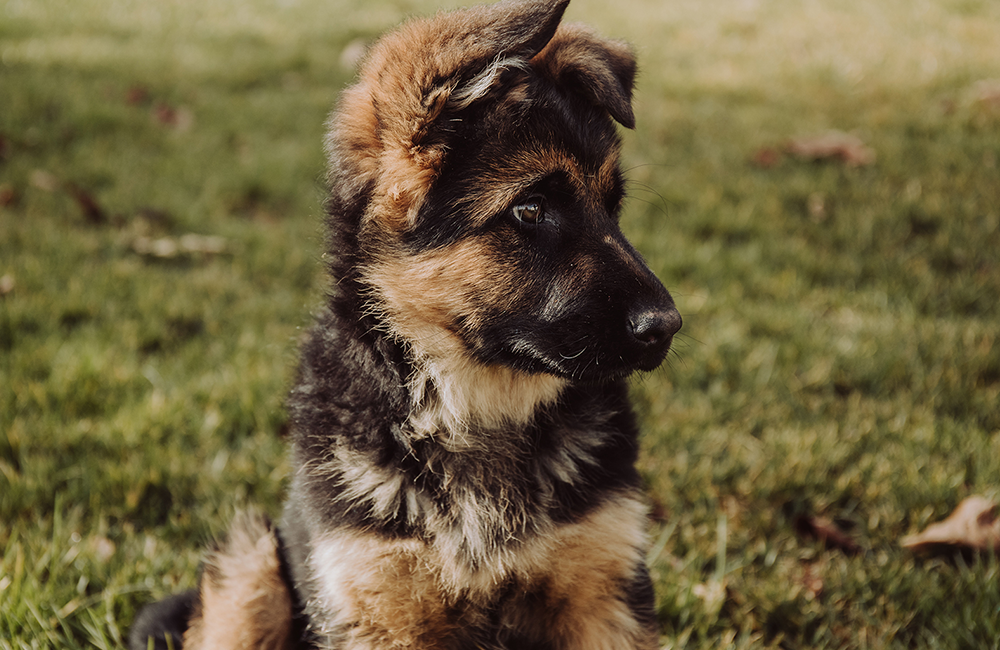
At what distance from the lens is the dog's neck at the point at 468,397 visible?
2506mm

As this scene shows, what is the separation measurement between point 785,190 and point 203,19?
8.80 m

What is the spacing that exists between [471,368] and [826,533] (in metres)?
1.93

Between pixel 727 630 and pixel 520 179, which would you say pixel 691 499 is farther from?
pixel 520 179

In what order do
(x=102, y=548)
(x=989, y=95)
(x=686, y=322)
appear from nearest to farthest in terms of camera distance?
1. (x=102, y=548)
2. (x=686, y=322)
3. (x=989, y=95)

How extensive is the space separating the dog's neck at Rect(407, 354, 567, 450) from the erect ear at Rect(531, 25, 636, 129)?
0.94 metres

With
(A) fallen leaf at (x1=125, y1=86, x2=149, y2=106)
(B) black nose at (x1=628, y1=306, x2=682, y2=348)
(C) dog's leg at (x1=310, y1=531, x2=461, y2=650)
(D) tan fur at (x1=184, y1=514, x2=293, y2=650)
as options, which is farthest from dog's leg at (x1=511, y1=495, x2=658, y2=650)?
(A) fallen leaf at (x1=125, y1=86, x2=149, y2=106)

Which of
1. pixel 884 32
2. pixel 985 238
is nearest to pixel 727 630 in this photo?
pixel 985 238

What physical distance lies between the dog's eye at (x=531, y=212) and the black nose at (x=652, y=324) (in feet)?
1.39

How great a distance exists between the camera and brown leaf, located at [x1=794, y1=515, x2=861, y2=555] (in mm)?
3375

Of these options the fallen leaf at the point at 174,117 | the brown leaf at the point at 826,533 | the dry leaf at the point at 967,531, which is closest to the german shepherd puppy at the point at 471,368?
the brown leaf at the point at 826,533

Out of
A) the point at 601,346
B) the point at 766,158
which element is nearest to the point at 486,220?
the point at 601,346

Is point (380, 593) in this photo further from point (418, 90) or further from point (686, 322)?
point (686, 322)

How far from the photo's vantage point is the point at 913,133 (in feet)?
23.8

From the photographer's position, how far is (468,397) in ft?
8.42
